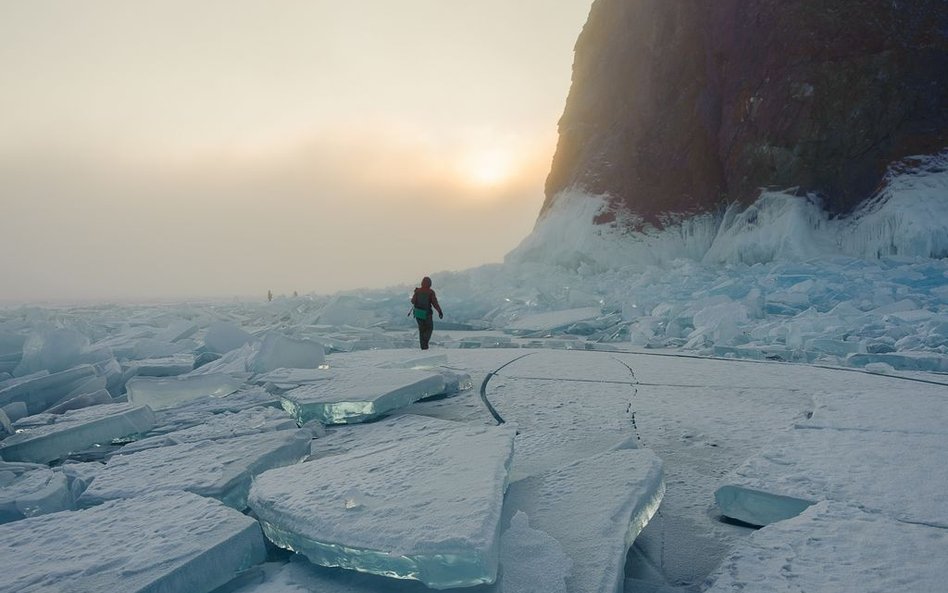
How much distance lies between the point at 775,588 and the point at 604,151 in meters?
22.6

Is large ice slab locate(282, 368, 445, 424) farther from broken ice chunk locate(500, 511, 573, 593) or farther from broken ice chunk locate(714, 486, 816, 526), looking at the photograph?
A: broken ice chunk locate(714, 486, 816, 526)

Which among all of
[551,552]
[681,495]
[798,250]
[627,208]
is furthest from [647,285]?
[551,552]

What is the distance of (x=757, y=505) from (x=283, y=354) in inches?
165

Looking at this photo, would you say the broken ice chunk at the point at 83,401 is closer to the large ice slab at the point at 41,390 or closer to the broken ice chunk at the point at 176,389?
the broken ice chunk at the point at 176,389

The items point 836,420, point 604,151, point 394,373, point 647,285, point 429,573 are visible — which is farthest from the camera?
point 604,151

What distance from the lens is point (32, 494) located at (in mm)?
1900

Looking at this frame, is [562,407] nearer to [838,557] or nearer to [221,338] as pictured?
[838,557]

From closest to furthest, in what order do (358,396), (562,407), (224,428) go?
(224,428), (358,396), (562,407)

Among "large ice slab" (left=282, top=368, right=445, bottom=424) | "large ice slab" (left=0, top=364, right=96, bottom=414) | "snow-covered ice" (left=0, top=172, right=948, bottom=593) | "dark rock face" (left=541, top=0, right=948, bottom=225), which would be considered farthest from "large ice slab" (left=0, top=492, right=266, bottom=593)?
"dark rock face" (left=541, top=0, right=948, bottom=225)

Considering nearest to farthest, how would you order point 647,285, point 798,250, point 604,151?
point 647,285 < point 798,250 < point 604,151

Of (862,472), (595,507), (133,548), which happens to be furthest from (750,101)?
(133,548)

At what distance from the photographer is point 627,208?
19953 mm

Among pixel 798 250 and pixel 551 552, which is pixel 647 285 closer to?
pixel 798 250

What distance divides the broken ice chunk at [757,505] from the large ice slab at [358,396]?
6.52ft
